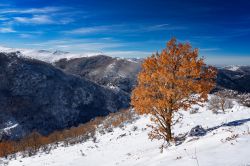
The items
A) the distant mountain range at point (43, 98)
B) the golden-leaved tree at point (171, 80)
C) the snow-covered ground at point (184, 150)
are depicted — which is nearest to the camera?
the snow-covered ground at point (184, 150)

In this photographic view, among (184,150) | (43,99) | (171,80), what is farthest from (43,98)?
(184,150)

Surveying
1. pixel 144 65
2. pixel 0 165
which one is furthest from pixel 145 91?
pixel 0 165

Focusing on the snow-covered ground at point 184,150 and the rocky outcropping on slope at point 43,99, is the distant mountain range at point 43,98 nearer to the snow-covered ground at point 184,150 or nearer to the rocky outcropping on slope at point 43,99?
the rocky outcropping on slope at point 43,99

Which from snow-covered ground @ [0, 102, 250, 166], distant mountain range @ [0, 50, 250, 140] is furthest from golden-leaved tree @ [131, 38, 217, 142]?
distant mountain range @ [0, 50, 250, 140]

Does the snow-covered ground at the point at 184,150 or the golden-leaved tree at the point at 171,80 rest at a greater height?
the golden-leaved tree at the point at 171,80

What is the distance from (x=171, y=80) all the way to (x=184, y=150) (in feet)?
22.7

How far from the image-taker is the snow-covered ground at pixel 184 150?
14164mm

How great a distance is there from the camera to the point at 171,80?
939 inches

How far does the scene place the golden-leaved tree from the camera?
23766mm

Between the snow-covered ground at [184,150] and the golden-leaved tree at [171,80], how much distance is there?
309 cm

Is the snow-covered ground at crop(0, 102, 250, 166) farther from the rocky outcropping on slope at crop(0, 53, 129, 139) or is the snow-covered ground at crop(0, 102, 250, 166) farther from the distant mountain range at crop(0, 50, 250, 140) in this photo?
the rocky outcropping on slope at crop(0, 53, 129, 139)

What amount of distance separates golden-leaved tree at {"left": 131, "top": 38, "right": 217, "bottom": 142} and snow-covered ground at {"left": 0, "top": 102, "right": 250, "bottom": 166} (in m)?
3.09

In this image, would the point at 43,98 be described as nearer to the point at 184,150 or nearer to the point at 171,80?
the point at 171,80

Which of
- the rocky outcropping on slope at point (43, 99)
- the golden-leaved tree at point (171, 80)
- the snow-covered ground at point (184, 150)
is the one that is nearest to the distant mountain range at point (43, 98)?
the rocky outcropping on slope at point (43, 99)
